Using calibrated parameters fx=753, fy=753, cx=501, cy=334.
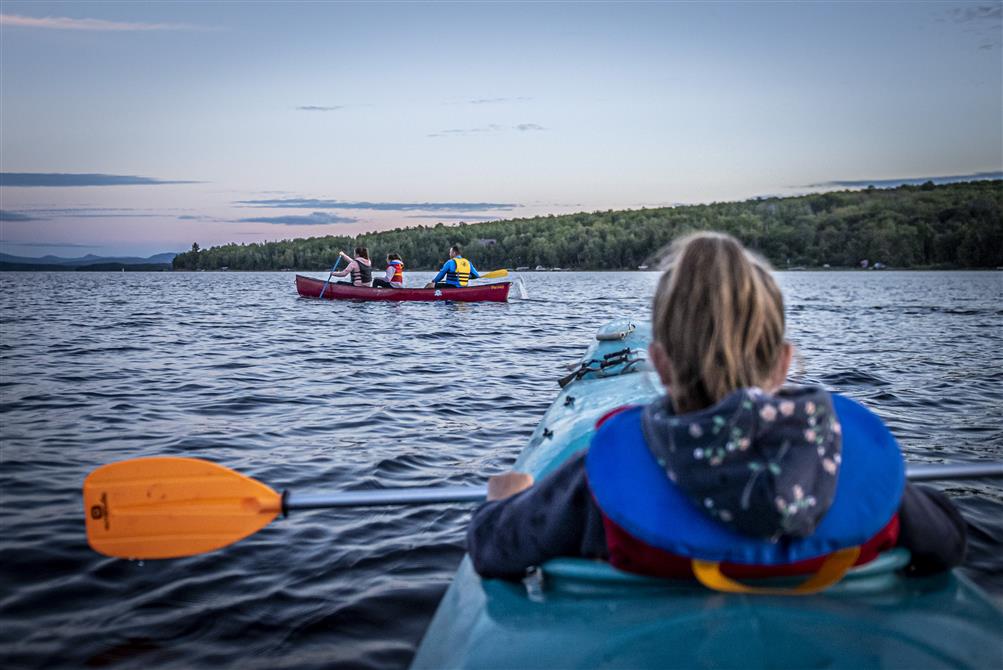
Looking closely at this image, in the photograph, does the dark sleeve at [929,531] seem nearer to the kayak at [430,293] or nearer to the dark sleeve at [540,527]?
the dark sleeve at [540,527]

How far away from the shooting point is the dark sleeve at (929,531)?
1.74 metres

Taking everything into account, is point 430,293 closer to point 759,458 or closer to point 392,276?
point 392,276

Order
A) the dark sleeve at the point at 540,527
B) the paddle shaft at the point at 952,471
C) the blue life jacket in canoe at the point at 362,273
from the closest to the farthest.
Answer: the dark sleeve at the point at 540,527 → the paddle shaft at the point at 952,471 → the blue life jacket in canoe at the point at 362,273

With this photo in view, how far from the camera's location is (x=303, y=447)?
5.82 metres

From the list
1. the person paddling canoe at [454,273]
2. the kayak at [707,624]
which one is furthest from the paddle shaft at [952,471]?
the person paddling canoe at [454,273]

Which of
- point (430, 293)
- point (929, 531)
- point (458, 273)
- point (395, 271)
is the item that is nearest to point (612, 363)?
point (929, 531)

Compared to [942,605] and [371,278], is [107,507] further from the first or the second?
[371,278]

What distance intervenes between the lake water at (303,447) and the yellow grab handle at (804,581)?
0.49 m

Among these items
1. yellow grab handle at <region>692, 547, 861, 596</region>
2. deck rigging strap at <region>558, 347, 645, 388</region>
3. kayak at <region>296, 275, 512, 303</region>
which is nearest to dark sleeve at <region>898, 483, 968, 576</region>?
yellow grab handle at <region>692, 547, 861, 596</region>

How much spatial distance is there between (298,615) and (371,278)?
19.6 metres

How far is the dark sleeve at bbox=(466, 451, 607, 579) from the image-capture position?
1716 millimetres

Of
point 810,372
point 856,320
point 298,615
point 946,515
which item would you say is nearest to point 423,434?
point 298,615

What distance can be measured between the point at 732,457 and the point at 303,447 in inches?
193

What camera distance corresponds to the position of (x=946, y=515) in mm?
1809
